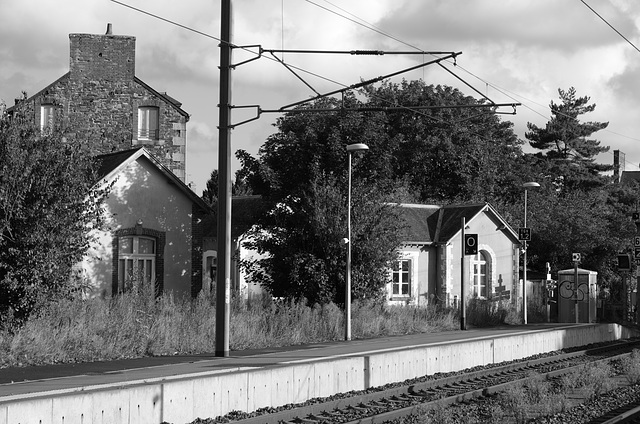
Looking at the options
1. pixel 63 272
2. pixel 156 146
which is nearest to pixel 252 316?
pixel 63 272

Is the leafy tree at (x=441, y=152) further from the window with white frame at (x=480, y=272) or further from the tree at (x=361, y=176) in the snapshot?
the window with white frame at (x=480, y=272)

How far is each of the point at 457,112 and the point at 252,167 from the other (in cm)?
2151

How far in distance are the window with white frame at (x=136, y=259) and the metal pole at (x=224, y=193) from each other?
9717mm

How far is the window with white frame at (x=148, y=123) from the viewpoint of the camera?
44.0 meters

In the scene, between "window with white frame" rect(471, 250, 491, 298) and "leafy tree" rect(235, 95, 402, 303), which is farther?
"window with white frame" rect(471, 250, 491, 298)

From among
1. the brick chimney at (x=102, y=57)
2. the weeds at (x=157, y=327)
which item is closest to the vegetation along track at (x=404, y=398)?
the weeds at (x=157, y=327)

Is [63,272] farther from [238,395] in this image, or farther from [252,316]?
[238,395]

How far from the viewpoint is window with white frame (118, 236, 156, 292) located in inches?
1205

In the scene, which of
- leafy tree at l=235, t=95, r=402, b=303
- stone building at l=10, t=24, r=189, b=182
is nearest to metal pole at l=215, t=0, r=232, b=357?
leafy tree at l=235, t=95, r=402, b=303

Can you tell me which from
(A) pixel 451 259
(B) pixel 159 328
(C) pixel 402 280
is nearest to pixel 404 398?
(B) pixel 159 328

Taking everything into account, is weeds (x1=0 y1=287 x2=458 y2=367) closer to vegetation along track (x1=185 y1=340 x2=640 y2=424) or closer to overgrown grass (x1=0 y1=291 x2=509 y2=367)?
overgrown grass (x1=0 y1=291 x2=509 y2=367)

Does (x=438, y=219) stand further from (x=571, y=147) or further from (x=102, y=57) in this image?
(x=571, y=147)

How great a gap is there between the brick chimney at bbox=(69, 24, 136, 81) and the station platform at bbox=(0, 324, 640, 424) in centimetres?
2127

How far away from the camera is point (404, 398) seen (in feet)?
51.2
